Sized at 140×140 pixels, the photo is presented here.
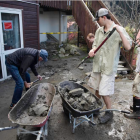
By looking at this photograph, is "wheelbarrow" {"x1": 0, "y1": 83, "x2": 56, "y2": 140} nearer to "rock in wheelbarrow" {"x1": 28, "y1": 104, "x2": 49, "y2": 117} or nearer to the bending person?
"rock in wheelbarrow" {"x1": 28, "y1": 104, "x2": 49, "y2": 117}

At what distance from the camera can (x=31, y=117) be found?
288 cm

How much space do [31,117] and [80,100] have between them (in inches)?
39.0

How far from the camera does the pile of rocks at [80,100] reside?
111 inches

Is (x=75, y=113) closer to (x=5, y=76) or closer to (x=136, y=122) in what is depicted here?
(x=136, y=122)

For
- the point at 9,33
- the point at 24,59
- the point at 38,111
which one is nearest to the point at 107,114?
the point at 38,111

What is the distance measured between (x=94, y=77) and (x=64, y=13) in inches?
409

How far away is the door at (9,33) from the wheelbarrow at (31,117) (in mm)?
2580

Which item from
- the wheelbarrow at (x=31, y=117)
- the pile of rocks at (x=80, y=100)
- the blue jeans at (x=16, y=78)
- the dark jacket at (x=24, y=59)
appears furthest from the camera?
the blue jeans at (x=16, y=78)

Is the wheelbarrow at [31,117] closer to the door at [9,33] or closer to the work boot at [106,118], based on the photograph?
the work boot at [106,118]

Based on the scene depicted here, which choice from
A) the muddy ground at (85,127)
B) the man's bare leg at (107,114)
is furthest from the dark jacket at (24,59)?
the man's bare leg at (107,114)

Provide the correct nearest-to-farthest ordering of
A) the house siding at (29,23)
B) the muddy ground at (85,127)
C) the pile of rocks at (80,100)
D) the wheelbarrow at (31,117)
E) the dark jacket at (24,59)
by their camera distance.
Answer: the wheelbarrow at (31,117), the pile of rocks at (80,100), the muddy ground at (85,127), the dark jacket at (24,59), the house siding at (29,23)

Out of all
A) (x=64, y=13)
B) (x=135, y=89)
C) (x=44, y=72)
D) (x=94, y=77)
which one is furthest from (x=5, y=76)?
(x=64, y=13)

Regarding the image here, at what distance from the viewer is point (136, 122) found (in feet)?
11.3

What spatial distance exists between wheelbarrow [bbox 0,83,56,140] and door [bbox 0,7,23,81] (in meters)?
2.58
